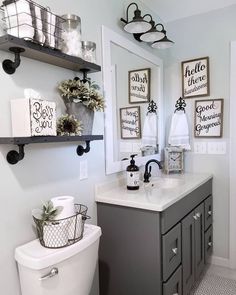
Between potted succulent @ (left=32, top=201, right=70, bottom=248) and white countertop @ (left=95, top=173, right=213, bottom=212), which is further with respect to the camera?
white countertop @ (left=95, top=173, right=213, bottom=212)

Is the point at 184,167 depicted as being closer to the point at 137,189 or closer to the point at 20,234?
the point at 137,189

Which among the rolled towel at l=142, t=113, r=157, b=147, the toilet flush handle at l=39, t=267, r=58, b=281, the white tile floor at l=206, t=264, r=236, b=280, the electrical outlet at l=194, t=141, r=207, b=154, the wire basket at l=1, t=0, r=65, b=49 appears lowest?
the white tile floor at l=206, t=264, r=236, b=280

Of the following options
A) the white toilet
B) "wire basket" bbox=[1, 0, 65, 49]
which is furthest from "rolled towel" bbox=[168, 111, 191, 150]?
"wire basket" bbox=[1, 0, 65, 49]

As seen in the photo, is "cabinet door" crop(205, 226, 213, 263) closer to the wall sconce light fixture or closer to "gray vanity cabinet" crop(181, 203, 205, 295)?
"gray vanity cabinet" crop(181, 203, 205, 295)

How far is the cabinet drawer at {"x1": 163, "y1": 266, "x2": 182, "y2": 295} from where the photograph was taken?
5.07 feet

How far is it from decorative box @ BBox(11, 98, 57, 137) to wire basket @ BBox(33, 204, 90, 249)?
0.41m

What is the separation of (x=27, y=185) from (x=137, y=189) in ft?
2.89

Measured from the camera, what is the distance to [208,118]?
251 centimetres

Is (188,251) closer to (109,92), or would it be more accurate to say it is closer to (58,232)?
(58,232)

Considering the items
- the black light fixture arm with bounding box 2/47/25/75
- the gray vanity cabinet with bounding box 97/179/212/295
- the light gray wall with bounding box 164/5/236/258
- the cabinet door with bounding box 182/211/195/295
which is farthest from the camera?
the light gray wall with bounding box 164/5/236/258

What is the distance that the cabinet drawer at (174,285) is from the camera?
1.54m

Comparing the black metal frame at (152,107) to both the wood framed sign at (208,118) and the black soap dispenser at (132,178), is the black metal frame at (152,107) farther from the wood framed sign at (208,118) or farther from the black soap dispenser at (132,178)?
the black soap dispenser at (132,178)

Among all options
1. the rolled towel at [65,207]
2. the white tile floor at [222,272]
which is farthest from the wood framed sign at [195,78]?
the rolled towel at [65,207]

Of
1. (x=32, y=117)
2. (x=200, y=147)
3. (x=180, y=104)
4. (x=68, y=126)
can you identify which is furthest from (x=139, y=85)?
(x=32, y=117)
